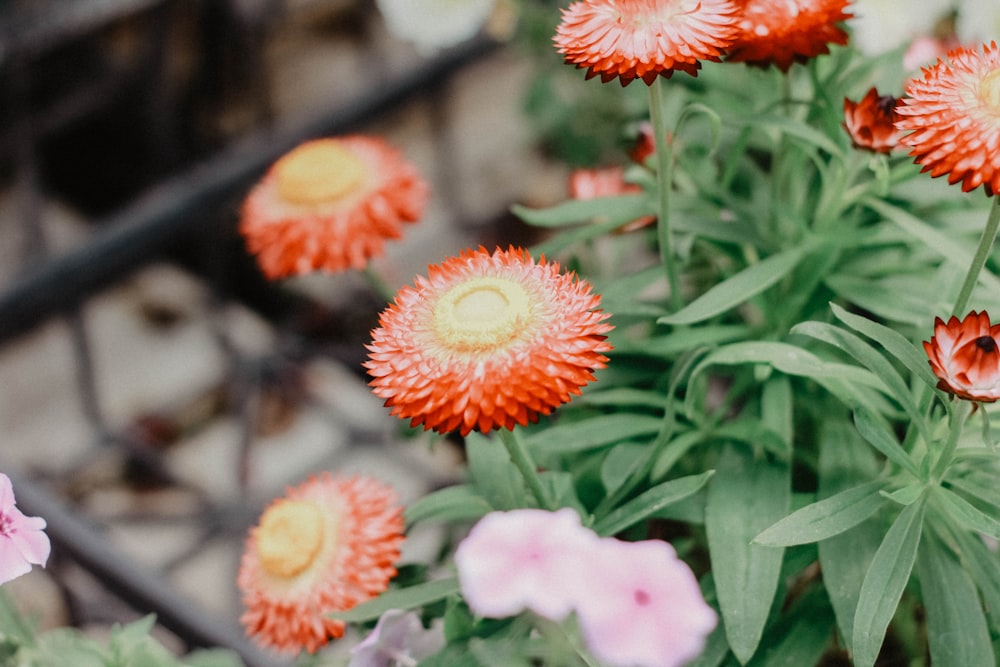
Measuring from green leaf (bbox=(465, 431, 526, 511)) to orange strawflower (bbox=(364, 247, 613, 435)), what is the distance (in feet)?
0.46

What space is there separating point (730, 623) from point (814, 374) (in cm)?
14

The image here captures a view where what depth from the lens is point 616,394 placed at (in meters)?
0.65

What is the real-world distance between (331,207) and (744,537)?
0.45 metres

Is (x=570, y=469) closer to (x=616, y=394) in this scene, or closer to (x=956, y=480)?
(x=616, y=394)

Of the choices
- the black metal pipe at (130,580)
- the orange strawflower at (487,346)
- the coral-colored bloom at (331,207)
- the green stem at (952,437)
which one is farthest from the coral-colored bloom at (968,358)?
the black metal pipe at (130,580)

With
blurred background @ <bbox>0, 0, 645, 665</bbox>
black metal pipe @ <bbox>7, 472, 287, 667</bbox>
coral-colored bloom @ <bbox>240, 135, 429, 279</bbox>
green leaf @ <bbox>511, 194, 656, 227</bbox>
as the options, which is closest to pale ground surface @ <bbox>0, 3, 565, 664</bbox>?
blurred background @ <bbox>0, 0, 645, 665</bbox>

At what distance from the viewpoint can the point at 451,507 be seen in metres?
0.64

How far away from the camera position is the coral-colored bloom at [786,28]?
1.83 ft

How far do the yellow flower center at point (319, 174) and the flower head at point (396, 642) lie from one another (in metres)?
0.39

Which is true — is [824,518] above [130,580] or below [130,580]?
above

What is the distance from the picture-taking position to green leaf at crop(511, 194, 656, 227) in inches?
27.0

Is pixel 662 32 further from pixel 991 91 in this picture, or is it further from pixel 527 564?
pixel 527 564

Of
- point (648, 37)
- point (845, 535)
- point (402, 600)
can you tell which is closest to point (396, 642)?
point (402, 600)

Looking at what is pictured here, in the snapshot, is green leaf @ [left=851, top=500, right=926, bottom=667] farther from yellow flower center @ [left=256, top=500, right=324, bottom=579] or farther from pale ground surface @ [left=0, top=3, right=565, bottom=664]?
pale ground surface @ [left=0, top=3, right=565, bottom=664]
